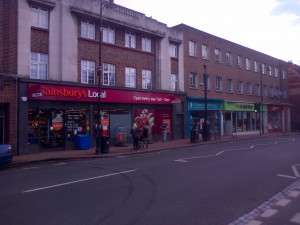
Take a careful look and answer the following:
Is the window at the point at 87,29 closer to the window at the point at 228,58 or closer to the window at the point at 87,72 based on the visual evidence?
the window at the point at 87,72

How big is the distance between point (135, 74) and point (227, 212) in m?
18.9

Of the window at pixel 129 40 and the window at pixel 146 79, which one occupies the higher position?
the window at pixel 129 40

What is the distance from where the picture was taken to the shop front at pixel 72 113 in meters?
18.1

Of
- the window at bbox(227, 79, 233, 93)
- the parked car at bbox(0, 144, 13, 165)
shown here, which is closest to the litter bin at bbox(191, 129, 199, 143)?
the window at bbox(227, 79, 233, 93)

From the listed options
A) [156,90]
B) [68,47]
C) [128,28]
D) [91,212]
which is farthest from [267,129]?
[91,212]

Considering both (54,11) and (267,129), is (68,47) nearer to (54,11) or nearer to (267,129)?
(54,11)

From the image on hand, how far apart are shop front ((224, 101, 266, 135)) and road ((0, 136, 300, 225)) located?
2142 centimetres

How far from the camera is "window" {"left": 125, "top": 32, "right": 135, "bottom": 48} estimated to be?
2386cm

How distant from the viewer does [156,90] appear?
1001 inches

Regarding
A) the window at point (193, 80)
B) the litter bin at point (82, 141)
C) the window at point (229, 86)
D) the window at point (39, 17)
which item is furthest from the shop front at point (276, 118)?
the window at point (39, 17)

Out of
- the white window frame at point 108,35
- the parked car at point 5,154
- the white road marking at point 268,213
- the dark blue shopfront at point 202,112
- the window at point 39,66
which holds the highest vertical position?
the white window frame at point 108,35

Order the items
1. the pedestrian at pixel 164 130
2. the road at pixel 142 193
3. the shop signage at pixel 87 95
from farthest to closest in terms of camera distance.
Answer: the pedestrian at pixel 164 130
the shop signage at pixel 87 95
the road at pixel 142 193

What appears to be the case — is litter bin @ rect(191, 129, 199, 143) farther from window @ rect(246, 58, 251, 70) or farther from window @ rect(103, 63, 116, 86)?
window @ rect(246, 58, 251, 70)

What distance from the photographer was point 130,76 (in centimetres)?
2408
